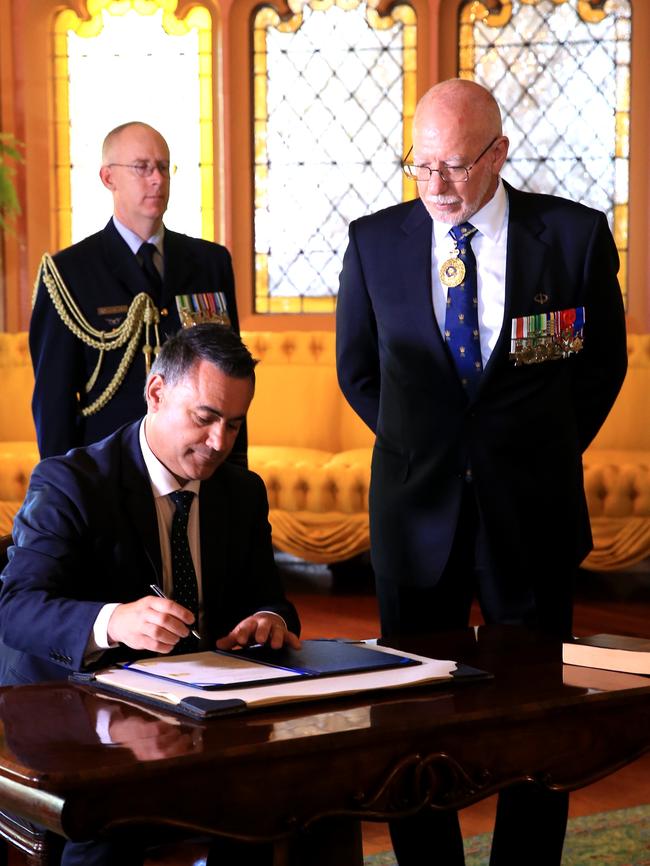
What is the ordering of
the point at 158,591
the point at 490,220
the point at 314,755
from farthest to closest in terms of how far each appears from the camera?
the point at 490,220
the point at 158,591
the point at 314,755

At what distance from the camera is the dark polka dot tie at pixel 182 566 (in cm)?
218

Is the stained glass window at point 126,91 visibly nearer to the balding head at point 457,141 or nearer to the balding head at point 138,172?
the balding head at point 138,172

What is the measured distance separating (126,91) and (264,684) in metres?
5.72

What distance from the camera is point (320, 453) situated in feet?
20.0

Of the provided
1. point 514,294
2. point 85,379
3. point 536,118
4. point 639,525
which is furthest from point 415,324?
point 536,118

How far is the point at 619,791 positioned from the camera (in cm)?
333

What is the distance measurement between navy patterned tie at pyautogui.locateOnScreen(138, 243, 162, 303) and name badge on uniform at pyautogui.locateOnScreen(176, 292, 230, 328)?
52 millimetres

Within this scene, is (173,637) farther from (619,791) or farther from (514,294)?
(619,791)

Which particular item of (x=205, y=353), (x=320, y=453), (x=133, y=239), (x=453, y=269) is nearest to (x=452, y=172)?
(x=453, y=269)

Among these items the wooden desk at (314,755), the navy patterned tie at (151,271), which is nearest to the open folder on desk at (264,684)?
the wooden desk at (314,755)

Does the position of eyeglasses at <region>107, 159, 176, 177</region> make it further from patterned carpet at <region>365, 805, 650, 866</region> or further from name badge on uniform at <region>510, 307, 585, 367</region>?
patterned carpet at <region>365, 805, 650, 866</region>

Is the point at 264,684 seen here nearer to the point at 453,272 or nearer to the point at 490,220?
the point at 453,272

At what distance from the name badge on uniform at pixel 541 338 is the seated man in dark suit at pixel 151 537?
57 centimetres

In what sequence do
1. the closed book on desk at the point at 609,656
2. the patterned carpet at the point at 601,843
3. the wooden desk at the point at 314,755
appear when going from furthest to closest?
the patterned carpet at the point at 601,843 < the closed book on desk at the point at 609,656 < the wooden desk at the point at 314,755
